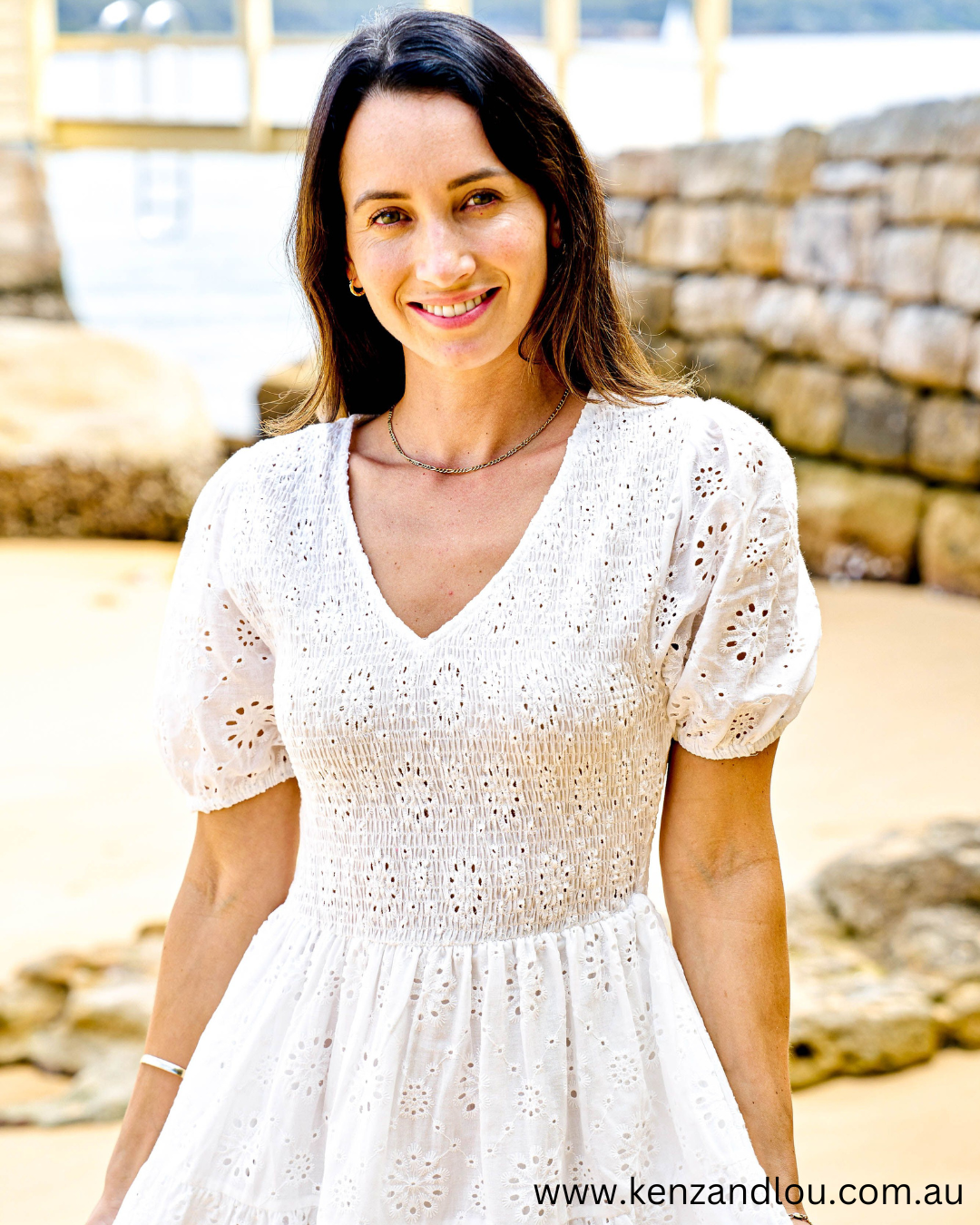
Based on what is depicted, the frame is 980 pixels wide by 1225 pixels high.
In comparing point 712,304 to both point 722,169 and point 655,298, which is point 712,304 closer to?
point 655,298

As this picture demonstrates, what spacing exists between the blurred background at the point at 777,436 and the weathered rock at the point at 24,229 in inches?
0.8

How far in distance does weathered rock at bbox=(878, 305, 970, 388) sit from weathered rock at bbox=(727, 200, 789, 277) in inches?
42.6

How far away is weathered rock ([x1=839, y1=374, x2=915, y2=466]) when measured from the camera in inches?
260

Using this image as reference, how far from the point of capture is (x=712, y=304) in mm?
8062

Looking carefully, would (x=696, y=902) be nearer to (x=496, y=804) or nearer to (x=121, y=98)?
(x=496, y=804)

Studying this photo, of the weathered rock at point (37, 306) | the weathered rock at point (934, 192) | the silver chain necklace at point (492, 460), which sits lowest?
the weathered rock at point (37, 306)

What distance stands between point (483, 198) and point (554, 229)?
124 mm

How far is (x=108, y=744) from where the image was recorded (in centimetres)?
545

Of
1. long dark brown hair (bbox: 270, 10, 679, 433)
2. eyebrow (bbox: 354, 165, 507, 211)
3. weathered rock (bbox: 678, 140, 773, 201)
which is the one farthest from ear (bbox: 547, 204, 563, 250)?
weathered rock (bbox: 678, 140, 773, 201)

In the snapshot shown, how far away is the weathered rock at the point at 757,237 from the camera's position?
7.50m

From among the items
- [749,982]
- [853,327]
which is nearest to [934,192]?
[853,327]

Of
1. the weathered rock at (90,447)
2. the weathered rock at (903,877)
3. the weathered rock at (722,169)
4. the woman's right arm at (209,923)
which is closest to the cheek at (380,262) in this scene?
the woman's right arm at (209,923)

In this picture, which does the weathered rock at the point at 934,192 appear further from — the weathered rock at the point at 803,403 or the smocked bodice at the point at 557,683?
the smocked bodice at the point at 557,683

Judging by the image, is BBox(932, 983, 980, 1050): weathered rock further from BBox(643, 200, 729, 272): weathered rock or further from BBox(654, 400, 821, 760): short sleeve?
BBox(643, 200, 729, 272): weathered rock
